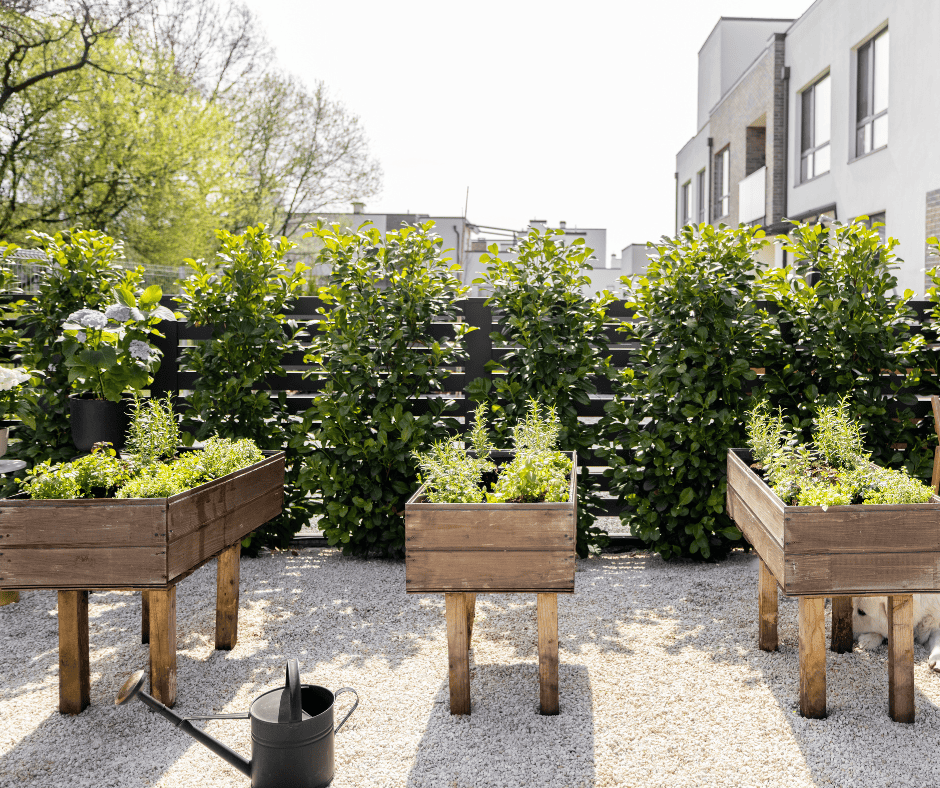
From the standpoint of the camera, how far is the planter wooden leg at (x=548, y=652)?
243 cm

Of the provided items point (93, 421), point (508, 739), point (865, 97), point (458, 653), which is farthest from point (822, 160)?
point (508, 739)

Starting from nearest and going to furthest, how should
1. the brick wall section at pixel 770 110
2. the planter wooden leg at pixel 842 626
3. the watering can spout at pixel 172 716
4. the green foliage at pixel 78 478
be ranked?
the watering can spout at pixel 172 716 < the green foliage at pixel 78 478 < the planter wooden leg at pixel 842 626 < the brick wall section at pixel 770 110

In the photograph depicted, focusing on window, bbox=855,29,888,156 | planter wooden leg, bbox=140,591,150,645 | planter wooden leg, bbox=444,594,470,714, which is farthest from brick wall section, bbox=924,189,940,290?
planter wooden leg, bbox=140,591,150,645

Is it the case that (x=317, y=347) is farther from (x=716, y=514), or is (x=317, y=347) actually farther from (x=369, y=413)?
(x=716, y=514)

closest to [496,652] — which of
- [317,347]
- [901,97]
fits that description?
[317,347]

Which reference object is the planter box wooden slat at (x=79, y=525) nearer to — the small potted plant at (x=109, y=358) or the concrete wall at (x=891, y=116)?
the small potted plant at (x=109, y=358)

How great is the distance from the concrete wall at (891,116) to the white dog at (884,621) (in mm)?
6894

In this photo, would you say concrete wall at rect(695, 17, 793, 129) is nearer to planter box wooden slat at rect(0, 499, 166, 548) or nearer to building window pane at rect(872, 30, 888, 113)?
building window pane at rect(872, 30, 888, 113)

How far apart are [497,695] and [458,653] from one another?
30 centimetres

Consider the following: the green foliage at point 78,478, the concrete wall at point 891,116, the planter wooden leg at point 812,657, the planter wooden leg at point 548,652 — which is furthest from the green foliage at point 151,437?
the concrete wall at point 891,116

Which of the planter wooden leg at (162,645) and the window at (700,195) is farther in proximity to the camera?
the window at (700,195)

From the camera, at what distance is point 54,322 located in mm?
4301

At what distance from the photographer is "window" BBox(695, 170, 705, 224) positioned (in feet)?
60.7

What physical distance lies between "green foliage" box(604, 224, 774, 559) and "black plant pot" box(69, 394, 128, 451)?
276 centimetres
